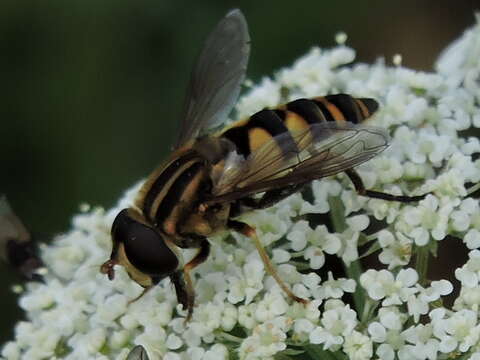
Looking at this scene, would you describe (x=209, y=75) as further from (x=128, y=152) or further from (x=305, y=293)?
(x=128, y=152)

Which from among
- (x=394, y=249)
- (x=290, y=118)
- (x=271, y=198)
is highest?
(x=290, y=118)

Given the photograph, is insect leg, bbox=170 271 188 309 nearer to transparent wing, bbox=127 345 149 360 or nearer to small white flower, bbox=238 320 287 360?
small white flower, bbox=238 320 287 360

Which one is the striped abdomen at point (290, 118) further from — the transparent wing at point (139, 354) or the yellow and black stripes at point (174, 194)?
the transparent wing at point (139, 354)

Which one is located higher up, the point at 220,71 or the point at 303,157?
the point at 220,71

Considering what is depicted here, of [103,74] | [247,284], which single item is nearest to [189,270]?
[247,284]

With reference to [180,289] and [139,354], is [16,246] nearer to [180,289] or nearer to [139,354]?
[180,289]
